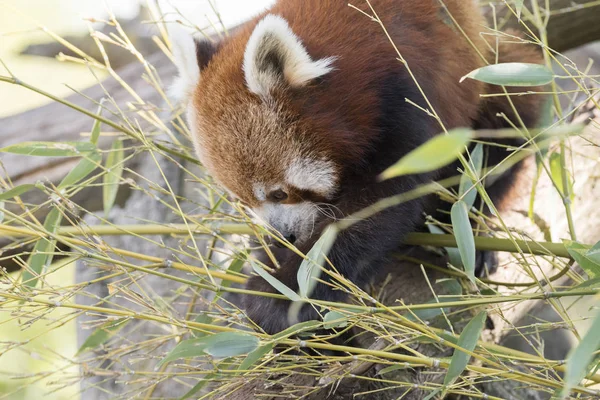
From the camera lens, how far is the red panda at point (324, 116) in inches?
85.9

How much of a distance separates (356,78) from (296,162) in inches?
14.8

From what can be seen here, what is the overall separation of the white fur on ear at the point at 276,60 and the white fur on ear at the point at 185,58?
34 centimetres

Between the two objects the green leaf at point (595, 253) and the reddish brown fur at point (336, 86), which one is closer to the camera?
the green leaf at point (595, 253)

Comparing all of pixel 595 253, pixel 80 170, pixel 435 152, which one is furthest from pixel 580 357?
pixel 80 170

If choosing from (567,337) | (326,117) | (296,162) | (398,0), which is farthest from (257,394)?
(567,337)

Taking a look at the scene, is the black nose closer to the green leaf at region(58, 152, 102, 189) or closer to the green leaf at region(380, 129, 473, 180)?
the green leaf at region(58, 152, 102, 189)

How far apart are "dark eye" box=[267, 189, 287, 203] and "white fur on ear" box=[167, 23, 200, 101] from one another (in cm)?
58

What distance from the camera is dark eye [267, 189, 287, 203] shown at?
92.0 inches

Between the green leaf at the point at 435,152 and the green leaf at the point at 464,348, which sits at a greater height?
the green leaf at the point at 435,152

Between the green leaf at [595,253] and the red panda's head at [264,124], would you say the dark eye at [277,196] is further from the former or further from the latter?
the green leaf at [595,253]

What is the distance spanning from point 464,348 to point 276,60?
3.87ft

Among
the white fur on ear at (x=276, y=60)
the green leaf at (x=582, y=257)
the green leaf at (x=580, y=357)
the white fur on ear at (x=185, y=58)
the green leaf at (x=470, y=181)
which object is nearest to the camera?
the green leaf at (x=580, y=357)

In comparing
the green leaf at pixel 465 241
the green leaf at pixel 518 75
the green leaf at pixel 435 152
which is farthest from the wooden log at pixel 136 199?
the green leaf at pixel 435 152

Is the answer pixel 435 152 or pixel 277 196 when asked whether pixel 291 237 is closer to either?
pixel 277 196
